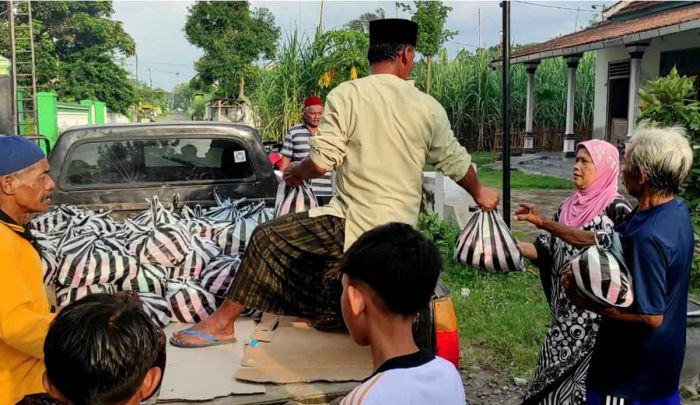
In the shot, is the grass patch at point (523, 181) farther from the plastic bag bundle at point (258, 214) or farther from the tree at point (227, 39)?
the tree at point (227, 39)

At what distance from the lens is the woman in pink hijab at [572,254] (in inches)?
114

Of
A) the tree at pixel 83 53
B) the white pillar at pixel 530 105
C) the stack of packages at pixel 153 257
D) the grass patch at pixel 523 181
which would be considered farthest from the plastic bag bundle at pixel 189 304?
the tree at pixel 83 53

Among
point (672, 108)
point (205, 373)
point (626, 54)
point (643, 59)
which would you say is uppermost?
point (626, 54)

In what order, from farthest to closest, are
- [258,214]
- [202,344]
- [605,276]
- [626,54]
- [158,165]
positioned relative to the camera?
1. [626,54]
2. [158,165]
3. [258,214]
4. [202,344]
5. [605,276]

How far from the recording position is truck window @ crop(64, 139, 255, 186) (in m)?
4.62

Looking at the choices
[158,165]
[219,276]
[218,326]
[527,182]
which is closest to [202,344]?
[218,326]

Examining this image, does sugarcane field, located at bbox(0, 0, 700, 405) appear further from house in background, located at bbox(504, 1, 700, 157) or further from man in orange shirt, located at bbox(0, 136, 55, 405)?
house in background, located at bbox(504, 1, 700, 157)

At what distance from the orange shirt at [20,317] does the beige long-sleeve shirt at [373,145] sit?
119 cm

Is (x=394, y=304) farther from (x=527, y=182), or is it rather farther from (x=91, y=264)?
(x=527, y=182)

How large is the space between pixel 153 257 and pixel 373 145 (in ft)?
4.41

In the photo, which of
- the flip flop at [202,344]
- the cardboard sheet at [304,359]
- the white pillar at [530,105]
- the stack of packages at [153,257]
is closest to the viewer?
the cardboard sheet at [304,359]

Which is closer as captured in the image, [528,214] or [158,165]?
[528,214]

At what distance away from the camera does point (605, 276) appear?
2.10 meters

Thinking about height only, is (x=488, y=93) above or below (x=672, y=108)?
above
